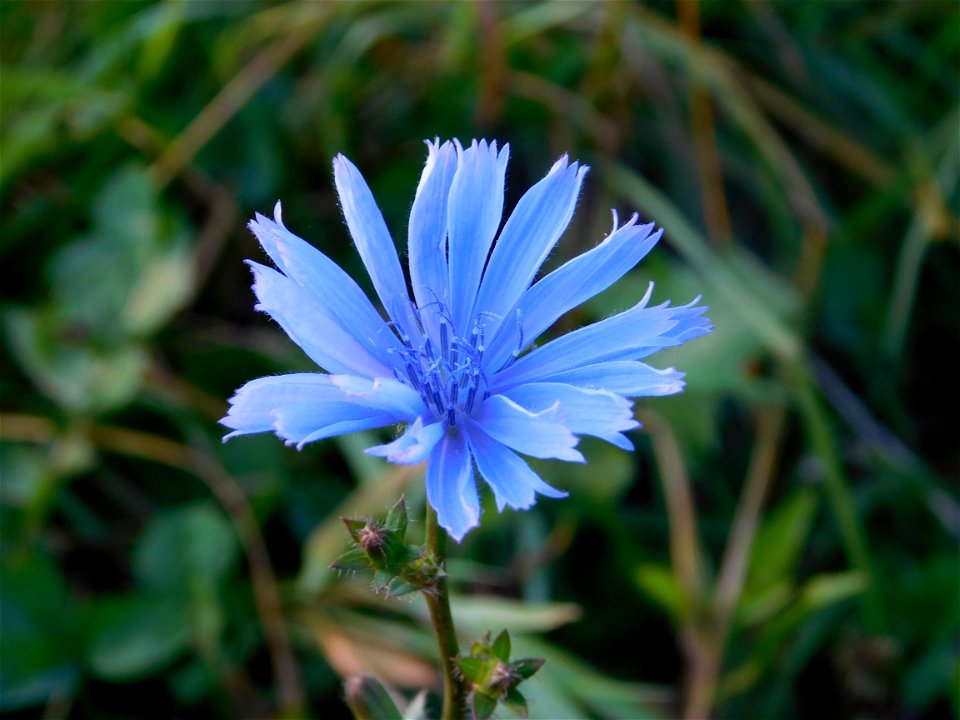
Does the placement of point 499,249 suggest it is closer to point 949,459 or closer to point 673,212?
point 673,212

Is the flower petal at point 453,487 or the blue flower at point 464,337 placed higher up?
the blue flower at point 464,337

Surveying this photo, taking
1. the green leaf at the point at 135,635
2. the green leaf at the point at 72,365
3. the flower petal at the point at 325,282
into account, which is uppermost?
the green leaf at the point at 72,365

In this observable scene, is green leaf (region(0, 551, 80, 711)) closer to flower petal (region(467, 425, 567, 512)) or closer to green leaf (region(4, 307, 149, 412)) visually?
green leaf (region(4, 307, 149, 412))

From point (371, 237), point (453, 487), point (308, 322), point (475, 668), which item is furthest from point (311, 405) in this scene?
point (475, 668)

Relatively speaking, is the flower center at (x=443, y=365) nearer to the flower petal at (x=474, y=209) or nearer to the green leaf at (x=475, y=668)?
the flower petal at (x=474, y=209)

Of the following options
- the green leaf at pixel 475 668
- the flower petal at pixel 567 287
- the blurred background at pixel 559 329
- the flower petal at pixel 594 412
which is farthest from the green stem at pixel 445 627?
the blurred background at pixel 559 329

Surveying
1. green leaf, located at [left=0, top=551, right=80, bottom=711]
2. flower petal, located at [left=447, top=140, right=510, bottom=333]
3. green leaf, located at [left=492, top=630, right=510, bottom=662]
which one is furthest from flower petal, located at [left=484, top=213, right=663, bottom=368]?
green leaf, located at [left=0, top=551, right=80, bottom=711]

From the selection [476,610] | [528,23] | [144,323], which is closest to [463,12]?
[528,23]
